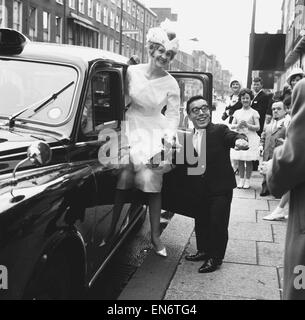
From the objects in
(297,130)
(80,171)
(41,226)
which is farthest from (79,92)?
(297,130)

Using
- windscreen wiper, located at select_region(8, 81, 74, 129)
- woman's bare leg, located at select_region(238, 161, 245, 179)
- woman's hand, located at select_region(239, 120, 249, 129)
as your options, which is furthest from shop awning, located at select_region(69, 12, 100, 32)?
windscreen wiper, located at select_region(8, 81, 74, 129)

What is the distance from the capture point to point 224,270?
4246mm

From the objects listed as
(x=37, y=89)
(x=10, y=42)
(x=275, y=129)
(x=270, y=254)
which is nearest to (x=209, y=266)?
(x=270, y=254)

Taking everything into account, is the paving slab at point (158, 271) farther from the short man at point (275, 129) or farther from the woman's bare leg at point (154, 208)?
the short man at point (275, 129)

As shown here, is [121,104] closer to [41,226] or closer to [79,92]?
[79,92]

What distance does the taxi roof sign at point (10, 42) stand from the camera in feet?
11.4

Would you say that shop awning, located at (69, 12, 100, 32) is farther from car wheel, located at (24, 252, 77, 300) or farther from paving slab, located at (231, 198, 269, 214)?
car wheel, located at (24, 252, 77, 300)

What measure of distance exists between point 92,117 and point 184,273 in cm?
170

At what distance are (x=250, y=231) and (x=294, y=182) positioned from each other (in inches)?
144

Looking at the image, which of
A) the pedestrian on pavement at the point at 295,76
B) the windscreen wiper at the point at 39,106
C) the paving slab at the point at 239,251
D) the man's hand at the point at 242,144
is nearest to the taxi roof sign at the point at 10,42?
the windscreen wiper at the point at 39,106

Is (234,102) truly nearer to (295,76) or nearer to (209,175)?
(295,76)

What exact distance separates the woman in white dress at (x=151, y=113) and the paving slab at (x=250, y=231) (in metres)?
1.50

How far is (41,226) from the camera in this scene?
2.27m
